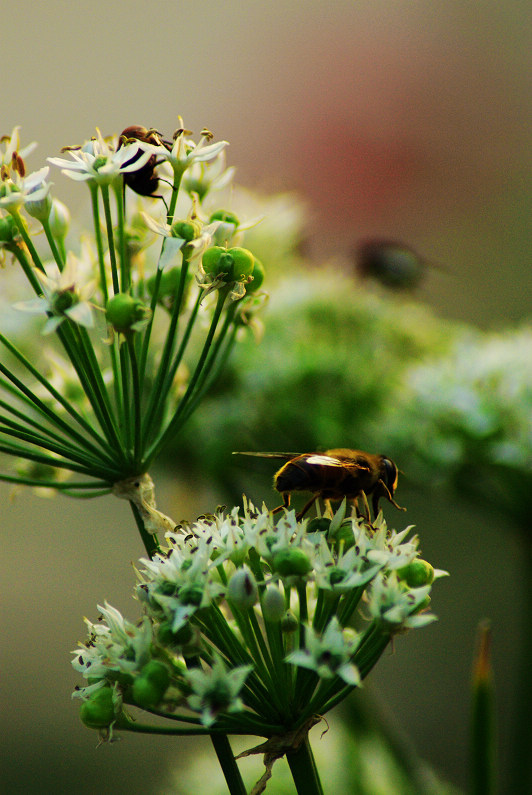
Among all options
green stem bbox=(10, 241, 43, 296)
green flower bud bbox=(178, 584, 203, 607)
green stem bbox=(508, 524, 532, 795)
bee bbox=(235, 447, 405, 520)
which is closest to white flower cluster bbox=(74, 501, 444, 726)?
green flower bud bbox=(178, 584, 203, 607)

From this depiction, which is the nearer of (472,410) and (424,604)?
(424,604)

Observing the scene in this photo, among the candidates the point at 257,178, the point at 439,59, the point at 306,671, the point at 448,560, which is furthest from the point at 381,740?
the point at 439,59

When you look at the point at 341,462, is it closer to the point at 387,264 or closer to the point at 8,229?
the point at 8,229

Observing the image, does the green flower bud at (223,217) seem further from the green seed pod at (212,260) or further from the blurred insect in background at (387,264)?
the blurred insect in background at (387,264)

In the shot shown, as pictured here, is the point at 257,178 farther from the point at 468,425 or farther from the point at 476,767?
the point at 476,767

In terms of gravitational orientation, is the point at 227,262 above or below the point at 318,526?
above

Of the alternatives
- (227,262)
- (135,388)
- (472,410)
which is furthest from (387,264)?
(135,388)

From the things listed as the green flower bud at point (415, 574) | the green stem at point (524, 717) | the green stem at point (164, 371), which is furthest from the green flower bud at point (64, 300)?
the green stem at point (524, 717)
